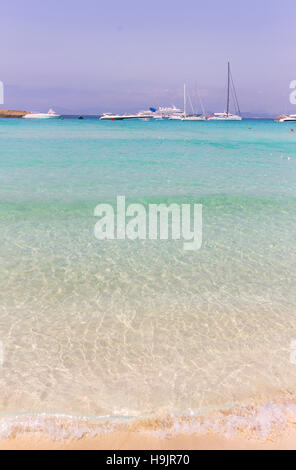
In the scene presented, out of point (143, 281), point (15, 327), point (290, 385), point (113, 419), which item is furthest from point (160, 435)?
point (143, 281)

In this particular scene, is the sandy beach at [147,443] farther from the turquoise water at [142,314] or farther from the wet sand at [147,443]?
the turquoise water at [142,314]

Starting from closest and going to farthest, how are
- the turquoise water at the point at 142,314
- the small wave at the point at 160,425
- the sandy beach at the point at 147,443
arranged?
1. the sandy beach at the point at 147,443
2. the small wave at the point at 160,425
3. the turquoise water at the point at 142,314

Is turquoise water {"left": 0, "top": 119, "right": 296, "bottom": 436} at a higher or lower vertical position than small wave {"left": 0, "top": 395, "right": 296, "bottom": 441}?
higher

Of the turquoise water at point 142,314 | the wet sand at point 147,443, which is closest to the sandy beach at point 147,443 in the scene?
the wet sand at point 147,443

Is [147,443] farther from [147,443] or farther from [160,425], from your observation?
[160,425]

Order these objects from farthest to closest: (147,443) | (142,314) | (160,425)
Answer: (142,314) < (160,425) < (147,443)

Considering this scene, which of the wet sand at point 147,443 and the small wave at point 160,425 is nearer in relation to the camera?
the wet sand at point 147,443

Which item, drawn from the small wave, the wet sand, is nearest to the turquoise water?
the small wave

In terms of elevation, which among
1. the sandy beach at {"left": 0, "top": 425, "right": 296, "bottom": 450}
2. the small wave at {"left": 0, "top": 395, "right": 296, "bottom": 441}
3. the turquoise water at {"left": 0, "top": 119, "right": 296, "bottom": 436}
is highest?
the turquoise water at {"left": 0, "top": 119, "right": 296, "bottom": 436}

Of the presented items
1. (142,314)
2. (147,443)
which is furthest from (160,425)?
(142,314)

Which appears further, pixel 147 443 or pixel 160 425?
pixel 160 425

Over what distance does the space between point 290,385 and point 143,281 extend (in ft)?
11.7

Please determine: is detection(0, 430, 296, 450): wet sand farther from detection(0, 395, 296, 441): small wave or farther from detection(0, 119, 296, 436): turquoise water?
detection(0, 119, 296, 436): turquoise water
